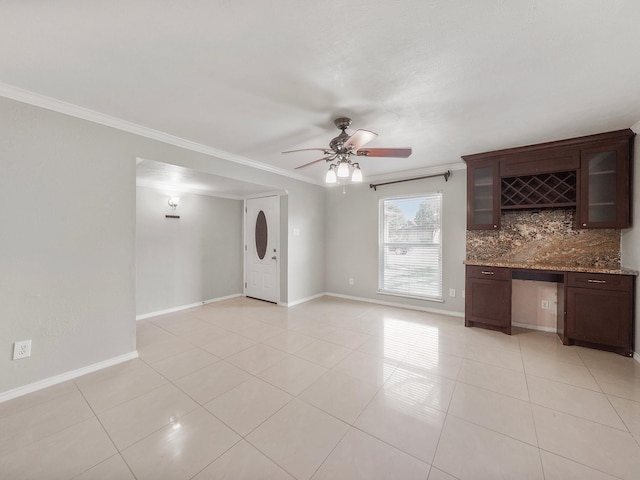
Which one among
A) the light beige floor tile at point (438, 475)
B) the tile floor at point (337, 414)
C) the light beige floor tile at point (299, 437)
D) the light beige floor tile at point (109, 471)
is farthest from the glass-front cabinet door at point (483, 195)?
the light beige floor tile at point (109, 471)

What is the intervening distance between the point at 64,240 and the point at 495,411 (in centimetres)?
385

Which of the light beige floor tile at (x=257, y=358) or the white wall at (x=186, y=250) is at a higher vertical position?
the white wall at (x=186, y=250)

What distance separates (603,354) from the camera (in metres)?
2.80

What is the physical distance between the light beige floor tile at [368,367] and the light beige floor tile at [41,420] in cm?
205

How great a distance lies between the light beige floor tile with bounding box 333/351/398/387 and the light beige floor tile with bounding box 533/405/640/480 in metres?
1.10

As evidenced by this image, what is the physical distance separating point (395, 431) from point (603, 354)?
283cm

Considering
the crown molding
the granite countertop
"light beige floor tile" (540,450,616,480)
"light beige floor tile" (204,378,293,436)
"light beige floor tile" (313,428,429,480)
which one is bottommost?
"light beige floor tile" (204,378,293,436)

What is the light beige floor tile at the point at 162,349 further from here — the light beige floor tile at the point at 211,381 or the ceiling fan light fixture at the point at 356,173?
the ceiling fan light fixture at the point at 356,173

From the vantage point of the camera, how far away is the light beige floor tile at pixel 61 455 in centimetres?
140

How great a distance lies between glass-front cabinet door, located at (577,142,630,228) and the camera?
111 inches

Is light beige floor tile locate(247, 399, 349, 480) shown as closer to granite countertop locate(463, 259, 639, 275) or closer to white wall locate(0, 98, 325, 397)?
white wall locate(0, 98, 325, 397)

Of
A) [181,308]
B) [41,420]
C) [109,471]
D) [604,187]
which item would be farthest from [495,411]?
[181,308]

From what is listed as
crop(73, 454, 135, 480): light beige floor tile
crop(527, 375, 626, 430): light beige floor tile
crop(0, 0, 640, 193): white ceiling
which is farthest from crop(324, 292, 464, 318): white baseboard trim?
crop(73, 454, 135, 480): light beige floor tile

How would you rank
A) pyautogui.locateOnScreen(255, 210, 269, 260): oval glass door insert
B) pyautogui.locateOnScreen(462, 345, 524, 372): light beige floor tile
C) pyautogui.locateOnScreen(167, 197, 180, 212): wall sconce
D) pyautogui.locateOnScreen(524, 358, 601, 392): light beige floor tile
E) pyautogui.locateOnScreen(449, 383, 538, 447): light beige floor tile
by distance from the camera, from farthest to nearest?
pyautogui.locateOnScreen(255, 210, 269, 260): oval glass door insert < pyautogui.locateOnScreen(167, 197, 180, 212): wall sconce < pyautogui.locateOnScreen(462, 345, 524, 372): light beige floor tile < pyautogui.locateOnScreen(524, 358, 601, 392): light beige floor tile < pyautogui.locateOnScreen(449, 383, 538, 447): light beige floor tile
